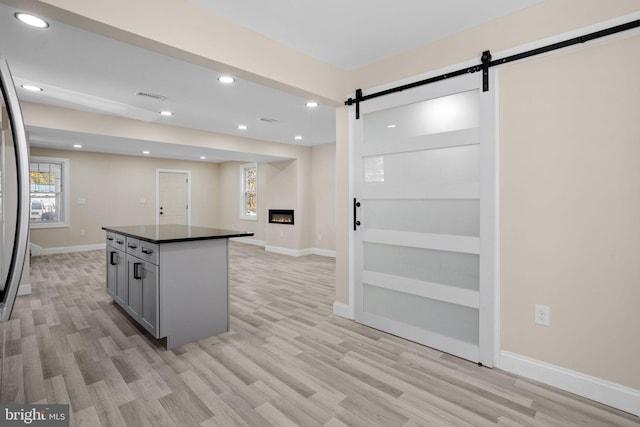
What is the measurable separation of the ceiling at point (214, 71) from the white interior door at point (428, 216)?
466mm

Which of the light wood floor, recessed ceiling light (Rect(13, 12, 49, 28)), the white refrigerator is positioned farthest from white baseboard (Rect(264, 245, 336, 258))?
the white refrigerator

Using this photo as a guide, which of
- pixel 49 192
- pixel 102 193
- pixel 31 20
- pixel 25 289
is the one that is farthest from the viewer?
pixel 102 193

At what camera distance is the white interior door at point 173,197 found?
28.6 feet

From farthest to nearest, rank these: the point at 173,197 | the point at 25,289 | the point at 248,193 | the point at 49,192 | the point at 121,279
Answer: the point at 248,193
the point at 173,197
the point at 49,192
the point at 25,289
the point at 121,279

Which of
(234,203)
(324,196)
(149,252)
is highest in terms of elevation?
(324,196)

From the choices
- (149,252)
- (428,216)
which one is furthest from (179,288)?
(428,216)

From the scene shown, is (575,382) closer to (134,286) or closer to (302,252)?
(134,286)

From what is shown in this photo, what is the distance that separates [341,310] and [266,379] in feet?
4.33

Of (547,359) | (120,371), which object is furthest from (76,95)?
(547,359)

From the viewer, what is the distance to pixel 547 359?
2117 millimetres

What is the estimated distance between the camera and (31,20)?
2.25m

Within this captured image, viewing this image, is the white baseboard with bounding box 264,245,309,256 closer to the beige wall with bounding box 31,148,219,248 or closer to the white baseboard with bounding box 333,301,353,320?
the beige wall with bounding box 31,148,219,248

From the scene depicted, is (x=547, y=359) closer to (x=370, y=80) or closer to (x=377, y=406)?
(x=377, y=406)

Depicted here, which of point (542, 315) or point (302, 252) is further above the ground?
point (542, 315)
